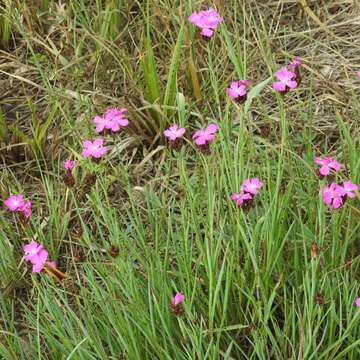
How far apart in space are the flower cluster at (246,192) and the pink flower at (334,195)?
14 centimetres

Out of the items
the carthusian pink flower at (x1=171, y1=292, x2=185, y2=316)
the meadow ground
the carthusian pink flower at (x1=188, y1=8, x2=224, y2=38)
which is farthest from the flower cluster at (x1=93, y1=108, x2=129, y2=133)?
the carthusian pink flower at (x1=171, y1=292, x2=185, y2=316)

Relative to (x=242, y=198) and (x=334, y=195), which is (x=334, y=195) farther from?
(x=242, y=198)

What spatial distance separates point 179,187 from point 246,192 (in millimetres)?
345

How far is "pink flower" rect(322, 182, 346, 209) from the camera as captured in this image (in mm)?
1449

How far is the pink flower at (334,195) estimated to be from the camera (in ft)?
4.75

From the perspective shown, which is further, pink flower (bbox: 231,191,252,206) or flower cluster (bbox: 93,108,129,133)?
flower cluster (bbox: 93,108,129,133)

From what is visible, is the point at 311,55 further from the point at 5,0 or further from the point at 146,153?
the point at 5,0

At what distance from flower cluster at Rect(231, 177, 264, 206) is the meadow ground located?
0.12 feet

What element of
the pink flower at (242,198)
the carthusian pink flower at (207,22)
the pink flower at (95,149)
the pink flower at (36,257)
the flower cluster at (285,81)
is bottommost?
the pink flower at (36,257)

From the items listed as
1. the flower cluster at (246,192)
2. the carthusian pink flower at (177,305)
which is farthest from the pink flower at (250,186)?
the carthusian pink flower at (177,305)

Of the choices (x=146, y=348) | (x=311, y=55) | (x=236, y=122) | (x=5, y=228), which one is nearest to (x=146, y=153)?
(x=236, y=122)

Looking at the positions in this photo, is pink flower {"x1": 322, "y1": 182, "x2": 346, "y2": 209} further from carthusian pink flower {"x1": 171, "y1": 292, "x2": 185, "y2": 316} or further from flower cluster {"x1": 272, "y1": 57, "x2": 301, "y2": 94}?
carthusian pink flower {"x1": 171, "y1": 292, "x2": 185, "y2": 316}

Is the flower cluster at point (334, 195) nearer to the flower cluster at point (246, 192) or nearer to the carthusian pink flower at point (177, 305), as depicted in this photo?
the flower cluster at point (246, 192)

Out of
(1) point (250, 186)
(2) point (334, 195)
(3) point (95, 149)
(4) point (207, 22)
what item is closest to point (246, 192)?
(1) point (250, 186)
